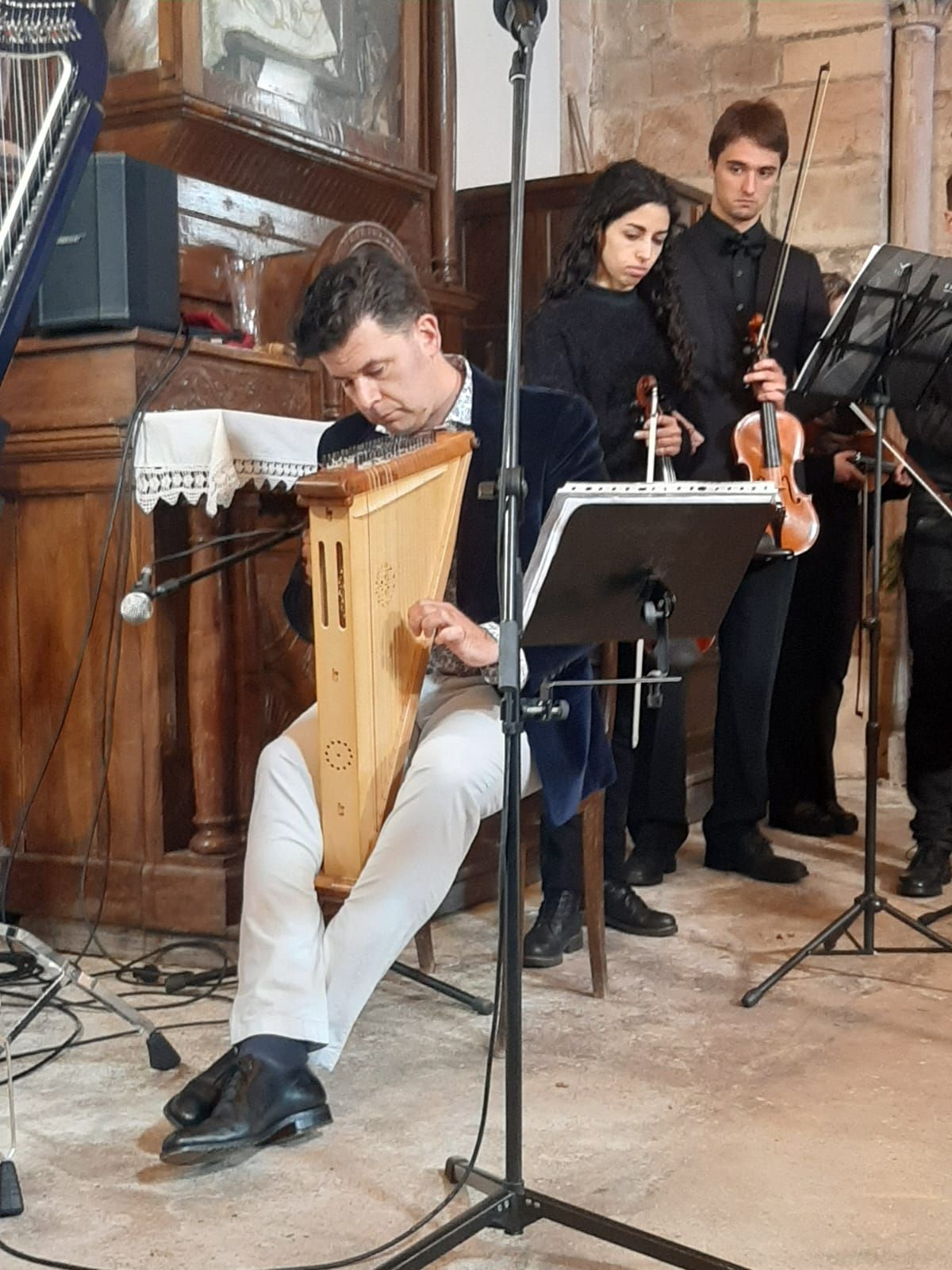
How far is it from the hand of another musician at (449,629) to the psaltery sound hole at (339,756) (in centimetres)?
23

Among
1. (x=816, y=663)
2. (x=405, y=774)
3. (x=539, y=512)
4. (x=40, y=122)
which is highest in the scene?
(x=40, y=122)

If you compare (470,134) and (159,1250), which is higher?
(470,134)

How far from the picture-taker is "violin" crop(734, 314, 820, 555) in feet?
11.4

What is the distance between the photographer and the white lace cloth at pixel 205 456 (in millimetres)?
2865

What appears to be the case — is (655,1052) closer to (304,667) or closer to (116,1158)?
(116,1158)

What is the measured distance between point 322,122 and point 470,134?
1.06 metres

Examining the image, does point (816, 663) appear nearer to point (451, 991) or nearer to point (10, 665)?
point (451, 991)

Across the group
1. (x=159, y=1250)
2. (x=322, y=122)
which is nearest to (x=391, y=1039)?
(x=159, y=1250)

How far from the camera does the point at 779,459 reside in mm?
3469

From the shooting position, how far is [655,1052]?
252cm

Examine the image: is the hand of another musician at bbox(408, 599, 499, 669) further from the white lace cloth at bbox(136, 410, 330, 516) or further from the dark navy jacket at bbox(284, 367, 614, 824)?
the white lace cloth at bbox(136, 410, 330, 516)

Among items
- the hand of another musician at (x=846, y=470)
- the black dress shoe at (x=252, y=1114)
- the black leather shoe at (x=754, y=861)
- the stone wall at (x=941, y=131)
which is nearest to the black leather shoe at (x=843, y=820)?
the black leather shoe at (x=754, y=861)

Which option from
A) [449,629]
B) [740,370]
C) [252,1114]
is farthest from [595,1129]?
[740,370]

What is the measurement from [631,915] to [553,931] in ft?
0.89
